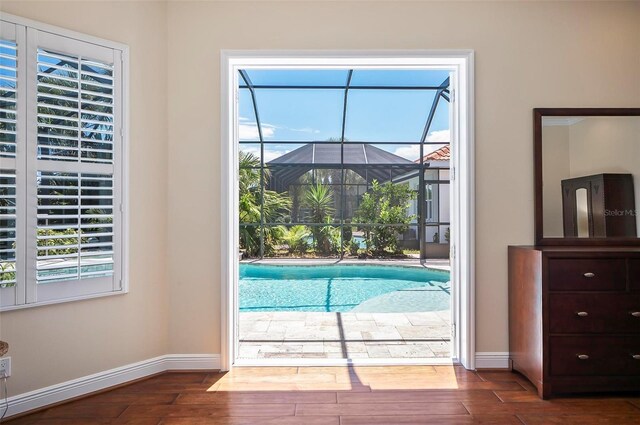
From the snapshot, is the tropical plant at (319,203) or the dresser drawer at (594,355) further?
the tropical plant at (319,203)

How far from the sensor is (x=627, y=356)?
2551 mm

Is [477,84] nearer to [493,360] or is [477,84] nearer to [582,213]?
[582,213]

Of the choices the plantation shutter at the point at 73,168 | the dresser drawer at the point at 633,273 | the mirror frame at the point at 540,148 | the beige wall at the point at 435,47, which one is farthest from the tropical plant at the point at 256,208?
the dresser drawer at the point at 633,273

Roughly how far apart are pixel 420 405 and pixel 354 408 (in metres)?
0.39

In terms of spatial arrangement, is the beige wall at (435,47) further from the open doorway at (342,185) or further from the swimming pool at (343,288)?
the open doorway at (342,185)

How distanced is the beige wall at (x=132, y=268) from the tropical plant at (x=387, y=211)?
22.1 ft

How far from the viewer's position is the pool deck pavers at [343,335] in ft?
11.4

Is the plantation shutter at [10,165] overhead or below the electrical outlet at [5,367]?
overhead

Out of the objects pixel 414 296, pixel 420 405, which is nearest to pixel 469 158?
pixel 420 405

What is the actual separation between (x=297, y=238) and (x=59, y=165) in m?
6.78

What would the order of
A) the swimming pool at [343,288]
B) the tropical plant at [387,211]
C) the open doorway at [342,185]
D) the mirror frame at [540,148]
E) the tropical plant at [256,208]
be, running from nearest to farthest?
the mirror frame at [540,148] → the swimming pool at [343,288] → the open doorway at [342,185] → the tropical plant at [256,208] → the tropical plant at [387,211]

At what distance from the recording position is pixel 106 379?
2.70 meters

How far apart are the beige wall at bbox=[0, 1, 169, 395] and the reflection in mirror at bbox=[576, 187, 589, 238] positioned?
117 inches

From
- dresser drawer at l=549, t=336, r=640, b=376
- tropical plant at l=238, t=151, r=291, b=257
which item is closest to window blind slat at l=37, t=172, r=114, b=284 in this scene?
dresser drawer at l=549, t=336, r=640, b=376
